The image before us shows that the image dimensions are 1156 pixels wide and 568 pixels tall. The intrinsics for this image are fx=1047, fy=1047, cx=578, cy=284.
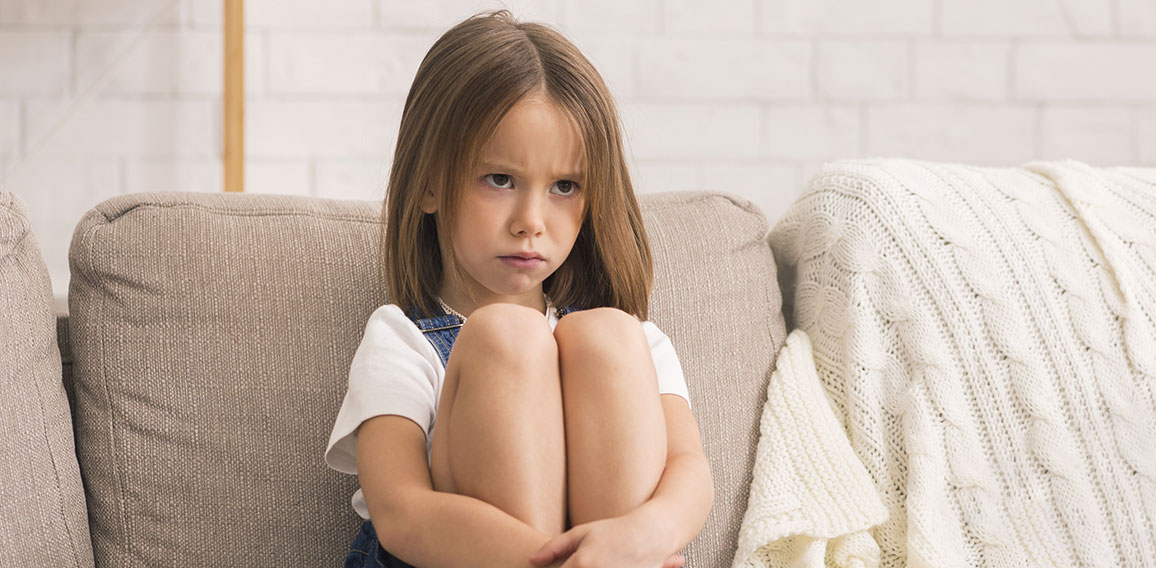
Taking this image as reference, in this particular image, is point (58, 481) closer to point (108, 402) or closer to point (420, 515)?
point (108, 402)

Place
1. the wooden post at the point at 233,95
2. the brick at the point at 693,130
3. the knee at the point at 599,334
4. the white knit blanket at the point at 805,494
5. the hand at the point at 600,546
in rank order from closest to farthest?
1. the hand at the point at 600,546
2. the knee at the point at 599,334
3. the white knit blanket at the point at 805,494
4. the wooden post at the point at 233,95
5. the brick at the point at 693,130

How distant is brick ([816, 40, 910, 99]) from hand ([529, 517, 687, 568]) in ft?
4.24

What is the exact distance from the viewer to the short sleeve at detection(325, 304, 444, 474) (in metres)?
0.95

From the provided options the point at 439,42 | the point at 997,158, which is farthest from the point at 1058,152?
the point at 439,42

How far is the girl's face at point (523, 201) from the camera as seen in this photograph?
3.25ft

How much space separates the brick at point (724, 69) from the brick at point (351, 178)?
492 millimetres

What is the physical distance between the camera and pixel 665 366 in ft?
3.52

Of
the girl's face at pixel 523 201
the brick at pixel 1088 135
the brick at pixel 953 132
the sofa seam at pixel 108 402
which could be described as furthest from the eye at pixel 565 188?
the brick at pixel 1088 135

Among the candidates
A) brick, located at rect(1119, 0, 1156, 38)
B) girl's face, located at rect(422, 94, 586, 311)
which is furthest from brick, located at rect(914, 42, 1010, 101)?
girl's face, located at rect(422, 94, 586, 311)

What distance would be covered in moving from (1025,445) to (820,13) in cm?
98

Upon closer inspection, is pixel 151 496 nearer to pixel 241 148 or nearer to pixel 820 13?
pixel 241 148

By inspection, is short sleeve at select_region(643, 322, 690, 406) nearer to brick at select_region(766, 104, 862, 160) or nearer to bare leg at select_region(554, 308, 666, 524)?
bare leg at select_region(554, 308, 666, 524)

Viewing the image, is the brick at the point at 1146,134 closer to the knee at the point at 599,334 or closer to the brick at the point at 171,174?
the knee at the point at 599,334

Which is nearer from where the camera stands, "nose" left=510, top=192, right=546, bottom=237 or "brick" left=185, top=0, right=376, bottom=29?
"nose" left=510, top=192, right=546, bottom=237
